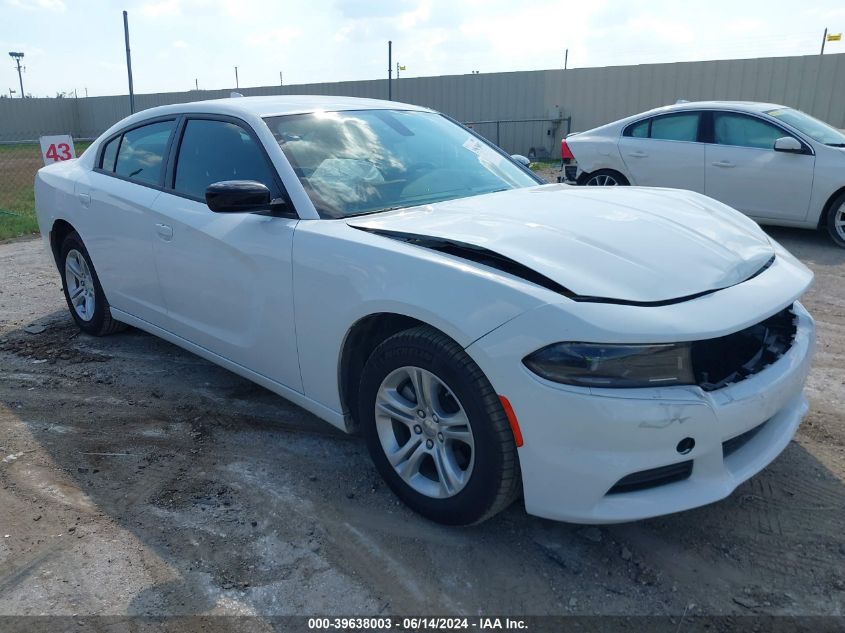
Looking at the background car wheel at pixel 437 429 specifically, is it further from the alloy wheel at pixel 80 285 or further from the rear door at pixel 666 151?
the rear door at pixel 666 151

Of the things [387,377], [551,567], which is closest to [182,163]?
[387,377]

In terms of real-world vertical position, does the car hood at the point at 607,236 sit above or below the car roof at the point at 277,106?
below

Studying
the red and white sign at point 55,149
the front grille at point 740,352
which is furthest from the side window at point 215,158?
the red and white sign at point 55,149

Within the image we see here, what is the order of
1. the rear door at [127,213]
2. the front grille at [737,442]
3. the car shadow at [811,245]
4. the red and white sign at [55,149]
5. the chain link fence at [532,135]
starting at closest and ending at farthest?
1. the front grille at [737,442]
2. the rear door at [127,213]
3. the car shadow at [811,245]
4. the red and white sign at [55,149]
5. the chain link fence at [532,135]

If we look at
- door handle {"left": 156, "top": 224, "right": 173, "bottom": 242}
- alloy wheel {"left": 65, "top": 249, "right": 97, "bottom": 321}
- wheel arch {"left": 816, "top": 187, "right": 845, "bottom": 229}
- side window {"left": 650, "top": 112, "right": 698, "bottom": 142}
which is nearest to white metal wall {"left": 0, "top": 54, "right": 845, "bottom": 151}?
side window {"left": 650, "top": 112, "right": 698, "bottom": 142}

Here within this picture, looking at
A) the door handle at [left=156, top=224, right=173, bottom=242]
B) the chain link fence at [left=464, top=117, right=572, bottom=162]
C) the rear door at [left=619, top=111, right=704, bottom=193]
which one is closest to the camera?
the door handle at [left=156, top=224, right=173, bottom=242]

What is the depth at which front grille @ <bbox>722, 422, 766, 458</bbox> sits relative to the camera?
2486mm

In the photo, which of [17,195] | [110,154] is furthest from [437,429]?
[17,195]

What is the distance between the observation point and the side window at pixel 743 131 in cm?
→ 766

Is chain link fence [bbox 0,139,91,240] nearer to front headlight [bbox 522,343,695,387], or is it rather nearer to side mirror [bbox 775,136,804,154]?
front headlight [bbox 522,343,695,387]

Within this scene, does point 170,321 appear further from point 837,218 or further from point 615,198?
point 837,218

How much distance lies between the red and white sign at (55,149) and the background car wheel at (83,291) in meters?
5.92

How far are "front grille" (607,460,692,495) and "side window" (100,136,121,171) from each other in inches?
153

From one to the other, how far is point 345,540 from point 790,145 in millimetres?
6860
